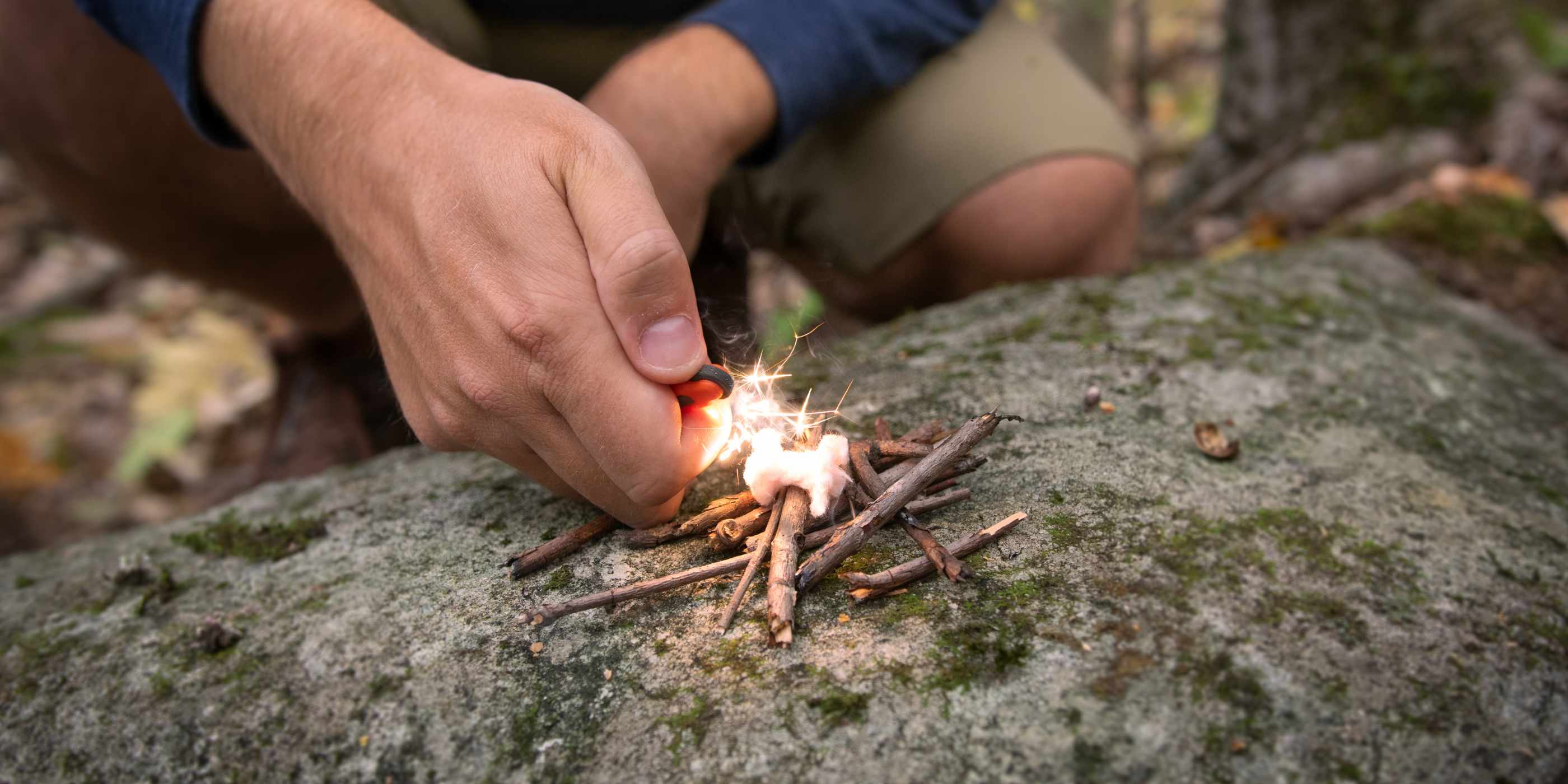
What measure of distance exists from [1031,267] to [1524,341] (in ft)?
5.48

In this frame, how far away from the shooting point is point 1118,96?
404 inches

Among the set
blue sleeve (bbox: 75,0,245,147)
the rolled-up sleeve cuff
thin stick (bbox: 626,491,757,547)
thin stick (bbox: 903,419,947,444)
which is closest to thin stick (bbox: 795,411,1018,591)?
thin stick (bbox: 903,419,947,444)

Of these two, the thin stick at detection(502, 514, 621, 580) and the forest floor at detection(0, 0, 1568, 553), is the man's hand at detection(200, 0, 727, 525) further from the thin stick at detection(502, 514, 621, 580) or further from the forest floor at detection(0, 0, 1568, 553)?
the forest floor at detection(0, 0, 1568, 553)

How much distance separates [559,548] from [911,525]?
0.72m

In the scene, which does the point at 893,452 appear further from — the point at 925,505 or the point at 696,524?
the point at 696,524

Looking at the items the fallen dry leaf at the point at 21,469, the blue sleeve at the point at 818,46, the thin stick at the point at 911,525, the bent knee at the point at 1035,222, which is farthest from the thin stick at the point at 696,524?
the fallen dry leaf at the point at 21,469

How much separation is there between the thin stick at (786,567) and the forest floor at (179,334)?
68 cm

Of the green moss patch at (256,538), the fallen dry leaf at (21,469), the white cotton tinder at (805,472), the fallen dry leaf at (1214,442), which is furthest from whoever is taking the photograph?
the fallen dry leaf at (21,469)

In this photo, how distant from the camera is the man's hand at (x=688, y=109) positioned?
8.25ft

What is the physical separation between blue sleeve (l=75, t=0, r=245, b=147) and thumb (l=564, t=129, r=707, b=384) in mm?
1290

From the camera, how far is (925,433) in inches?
77.9

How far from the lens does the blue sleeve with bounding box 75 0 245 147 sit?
2133 millimetres

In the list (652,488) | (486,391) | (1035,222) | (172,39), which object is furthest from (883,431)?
(172,39)

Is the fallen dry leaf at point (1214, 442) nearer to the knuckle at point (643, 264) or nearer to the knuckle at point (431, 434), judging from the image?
the knuckle at point (643, 264)
